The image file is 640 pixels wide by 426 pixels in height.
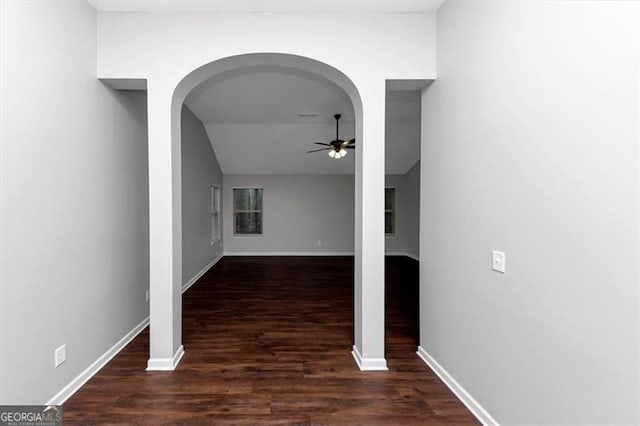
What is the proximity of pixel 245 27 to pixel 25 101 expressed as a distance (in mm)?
1605

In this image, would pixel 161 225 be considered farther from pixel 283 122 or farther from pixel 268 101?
pixel 283 122

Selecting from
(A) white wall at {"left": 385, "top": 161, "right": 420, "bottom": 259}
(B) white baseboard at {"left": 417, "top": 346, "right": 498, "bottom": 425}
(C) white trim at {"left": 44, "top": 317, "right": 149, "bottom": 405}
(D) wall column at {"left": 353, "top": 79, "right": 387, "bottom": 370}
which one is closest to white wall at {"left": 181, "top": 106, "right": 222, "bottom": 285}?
(C) white trim at {"left": 44, "top": 317, "right": 149, "bottom": 405}

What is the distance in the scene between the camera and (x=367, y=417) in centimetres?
204

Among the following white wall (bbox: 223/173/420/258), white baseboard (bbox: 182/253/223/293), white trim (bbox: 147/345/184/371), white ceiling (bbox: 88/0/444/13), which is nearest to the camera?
white ceiling (bbox: 88/0/444/13)

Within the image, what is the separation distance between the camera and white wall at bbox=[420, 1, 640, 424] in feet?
3.93

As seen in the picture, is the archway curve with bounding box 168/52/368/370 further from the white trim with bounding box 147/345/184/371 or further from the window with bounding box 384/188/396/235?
the window with bounding box 384/188/396/235

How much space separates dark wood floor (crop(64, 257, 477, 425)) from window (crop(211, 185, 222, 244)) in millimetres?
3463

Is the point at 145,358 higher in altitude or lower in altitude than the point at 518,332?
lower

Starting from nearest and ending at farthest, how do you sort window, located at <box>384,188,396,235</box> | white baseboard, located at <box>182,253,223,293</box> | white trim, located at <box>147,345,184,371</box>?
white trim, located at <box>147,345,184,371</box> → white baseboard, located at <box>182,253,223,293</box> → window, located at <box>384,188,396,235</box>

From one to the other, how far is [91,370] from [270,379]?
1.40 m

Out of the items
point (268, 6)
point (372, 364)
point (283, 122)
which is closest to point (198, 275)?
point (283, 122)

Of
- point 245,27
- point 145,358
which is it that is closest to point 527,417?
point 145,358

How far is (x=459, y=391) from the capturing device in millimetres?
2260

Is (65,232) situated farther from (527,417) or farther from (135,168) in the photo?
(527,417)
